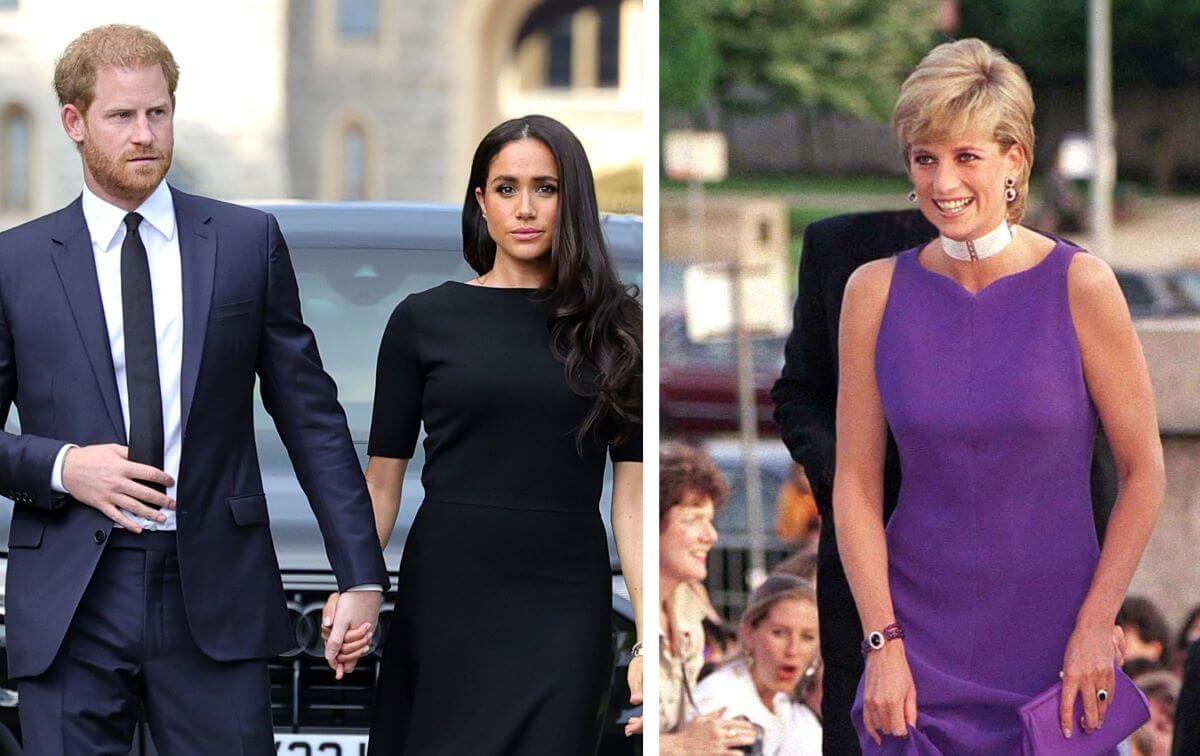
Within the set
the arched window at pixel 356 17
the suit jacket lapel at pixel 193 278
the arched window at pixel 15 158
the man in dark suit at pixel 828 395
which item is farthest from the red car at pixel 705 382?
the arched window at pixel 356 17

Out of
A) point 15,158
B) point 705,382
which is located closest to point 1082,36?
point 705,382

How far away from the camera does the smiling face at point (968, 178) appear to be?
12.9ft

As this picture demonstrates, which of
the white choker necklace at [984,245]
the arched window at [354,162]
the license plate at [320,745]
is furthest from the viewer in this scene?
the arched window at [354,162]

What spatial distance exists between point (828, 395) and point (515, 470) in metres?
0.62

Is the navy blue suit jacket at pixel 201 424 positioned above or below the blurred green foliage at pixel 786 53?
below

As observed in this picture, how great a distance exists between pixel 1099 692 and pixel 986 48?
1.17 meters

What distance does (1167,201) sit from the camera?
402 centimetres

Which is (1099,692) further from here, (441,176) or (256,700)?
(441,176)

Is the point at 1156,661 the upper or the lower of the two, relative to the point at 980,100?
lower

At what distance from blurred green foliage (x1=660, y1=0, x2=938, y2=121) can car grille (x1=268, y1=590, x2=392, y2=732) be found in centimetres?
134

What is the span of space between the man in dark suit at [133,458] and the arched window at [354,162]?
39790mm

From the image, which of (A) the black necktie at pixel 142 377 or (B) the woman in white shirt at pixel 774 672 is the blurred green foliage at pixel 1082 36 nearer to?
(B) the woman in white shirt at pixel 774 672

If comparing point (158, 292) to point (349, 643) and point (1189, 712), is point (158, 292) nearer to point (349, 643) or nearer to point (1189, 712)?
point (349, 643)

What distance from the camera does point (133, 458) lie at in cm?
381
